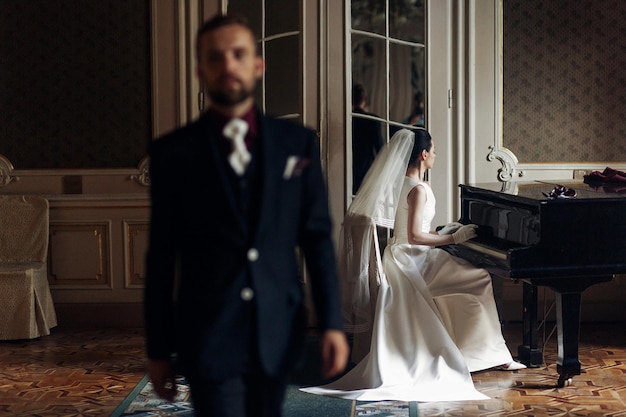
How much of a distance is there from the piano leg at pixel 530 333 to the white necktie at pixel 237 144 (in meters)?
3.29

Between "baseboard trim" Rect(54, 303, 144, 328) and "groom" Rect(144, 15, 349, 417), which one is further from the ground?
"groom" Rect(144, 15, 349, 417)

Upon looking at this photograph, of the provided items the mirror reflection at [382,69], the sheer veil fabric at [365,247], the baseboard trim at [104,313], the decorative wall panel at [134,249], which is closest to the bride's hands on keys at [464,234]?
the sheer veil fabric at [365,247]

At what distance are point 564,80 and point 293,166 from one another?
457cm

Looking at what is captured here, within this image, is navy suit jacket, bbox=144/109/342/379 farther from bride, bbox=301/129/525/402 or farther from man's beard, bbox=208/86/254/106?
bride, bbox=301/129/525/402

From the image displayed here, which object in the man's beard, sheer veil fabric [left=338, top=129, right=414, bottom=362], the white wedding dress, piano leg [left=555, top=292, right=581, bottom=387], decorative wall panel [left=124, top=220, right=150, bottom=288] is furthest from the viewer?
decorative wall panel [left=124, top=220, right=150, bottom=288]

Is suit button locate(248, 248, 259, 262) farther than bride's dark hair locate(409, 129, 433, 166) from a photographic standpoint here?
No

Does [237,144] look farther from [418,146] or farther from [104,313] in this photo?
[104,313]

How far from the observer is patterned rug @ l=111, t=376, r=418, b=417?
13.6 ft

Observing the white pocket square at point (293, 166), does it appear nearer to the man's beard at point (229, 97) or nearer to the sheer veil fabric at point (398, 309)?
the man's beard at point (229, 97)

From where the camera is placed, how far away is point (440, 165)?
19.9 feet

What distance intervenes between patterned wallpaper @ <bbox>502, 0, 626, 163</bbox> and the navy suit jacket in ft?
14.5

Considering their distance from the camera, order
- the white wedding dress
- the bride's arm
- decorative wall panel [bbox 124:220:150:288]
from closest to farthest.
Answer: the white wedding dress → the bride's arm → decorative wall panel [bbox 124:220:150:288]

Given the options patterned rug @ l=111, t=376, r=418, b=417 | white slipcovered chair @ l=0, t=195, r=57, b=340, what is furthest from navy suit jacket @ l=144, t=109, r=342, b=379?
white slipcovered chair @ l=0, t=195, r=57, b=340

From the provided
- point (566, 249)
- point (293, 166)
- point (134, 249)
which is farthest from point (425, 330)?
point (293, 166)
